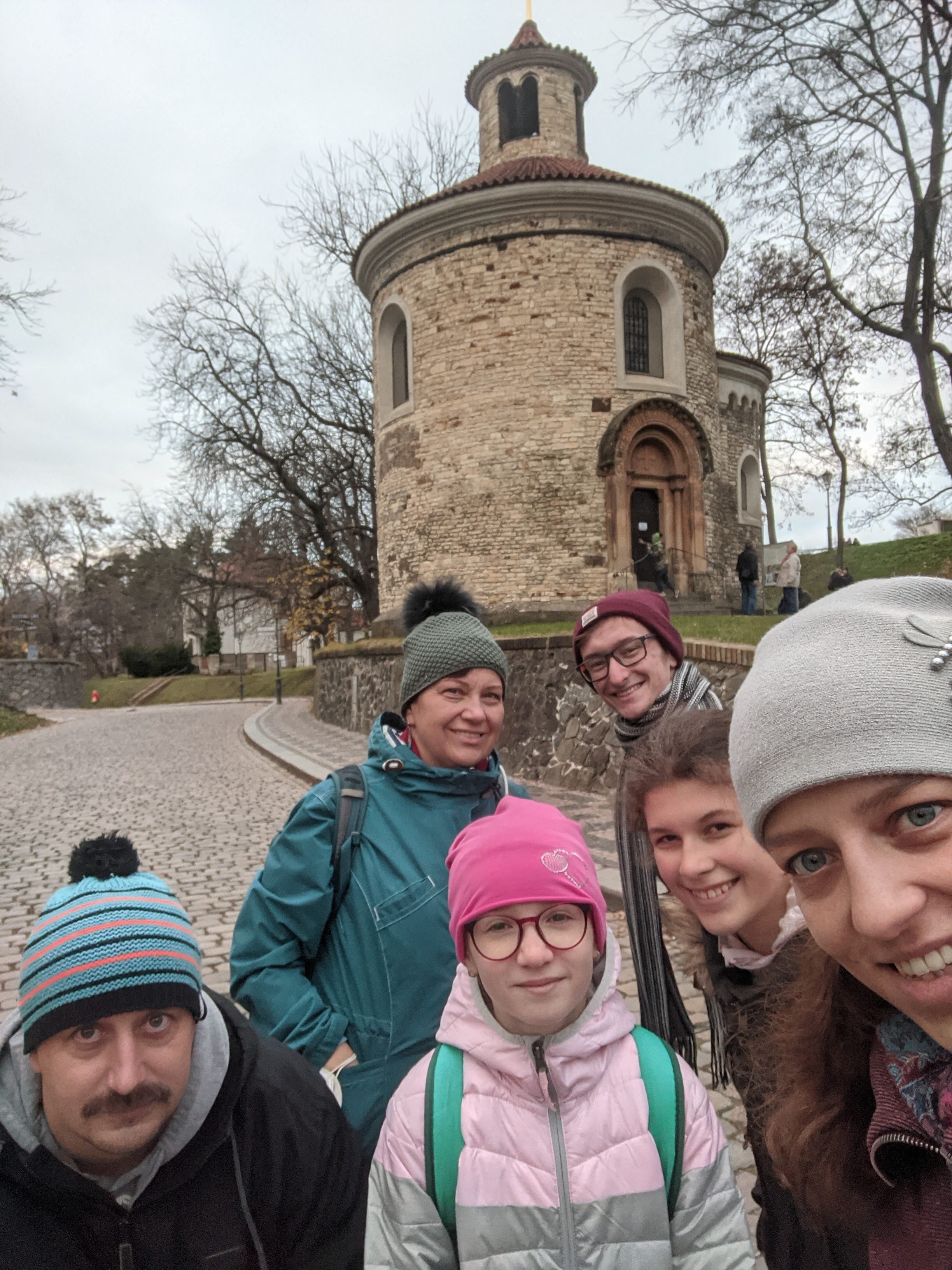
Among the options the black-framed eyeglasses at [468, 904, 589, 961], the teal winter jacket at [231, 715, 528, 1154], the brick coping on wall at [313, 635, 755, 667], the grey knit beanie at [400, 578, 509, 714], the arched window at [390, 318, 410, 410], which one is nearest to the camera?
the black-framed eyeglasses at [468, 904, 589, 961]

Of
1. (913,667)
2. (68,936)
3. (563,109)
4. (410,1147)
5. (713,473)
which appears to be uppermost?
(563,109)

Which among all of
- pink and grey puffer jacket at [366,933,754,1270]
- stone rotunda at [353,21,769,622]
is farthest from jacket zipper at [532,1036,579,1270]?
stone rotunda at [353,21,769,622]

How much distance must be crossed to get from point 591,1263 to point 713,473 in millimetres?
19563

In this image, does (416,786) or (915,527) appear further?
(915,527)

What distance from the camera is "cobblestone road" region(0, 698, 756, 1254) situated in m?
5.46

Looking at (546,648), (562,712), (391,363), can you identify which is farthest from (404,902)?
(391,363)

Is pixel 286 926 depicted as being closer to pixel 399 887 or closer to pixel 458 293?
pixel 399 887

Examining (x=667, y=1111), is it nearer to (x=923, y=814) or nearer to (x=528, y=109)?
(x=923, y=814)

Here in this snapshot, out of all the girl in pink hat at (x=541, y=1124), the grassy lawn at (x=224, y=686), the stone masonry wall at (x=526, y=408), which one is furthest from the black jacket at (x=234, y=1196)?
the grassy lawn at (x=224, y=686)

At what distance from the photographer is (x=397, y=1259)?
1.55 meters

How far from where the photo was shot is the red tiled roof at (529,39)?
2125cm

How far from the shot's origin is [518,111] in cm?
2172

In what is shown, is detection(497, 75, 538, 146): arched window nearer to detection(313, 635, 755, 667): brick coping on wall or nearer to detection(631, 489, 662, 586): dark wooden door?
detection(631, 489, 662, 586): dark wooden door

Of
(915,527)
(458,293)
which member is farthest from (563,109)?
(915,527)
